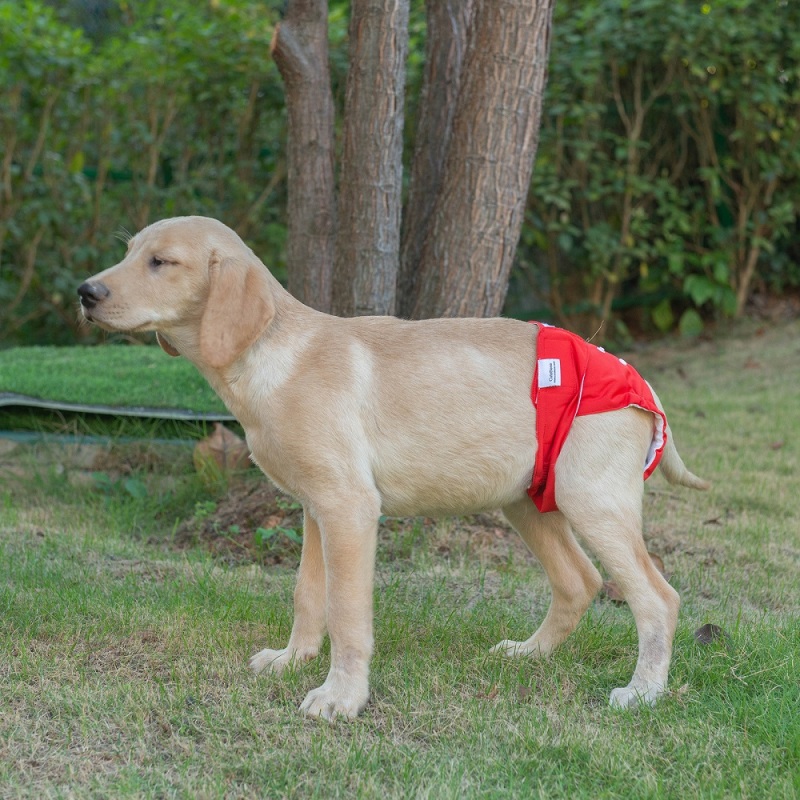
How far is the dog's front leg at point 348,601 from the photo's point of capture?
3.19m

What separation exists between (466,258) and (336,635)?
2.56 m

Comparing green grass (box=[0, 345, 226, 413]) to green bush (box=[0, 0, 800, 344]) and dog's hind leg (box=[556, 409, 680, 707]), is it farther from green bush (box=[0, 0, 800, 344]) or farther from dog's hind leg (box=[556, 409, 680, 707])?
dog's hind leg (box=[556, 409, 680, 707])

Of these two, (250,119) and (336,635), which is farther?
(250,119)

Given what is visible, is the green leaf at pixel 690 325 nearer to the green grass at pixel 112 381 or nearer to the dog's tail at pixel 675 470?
the green grass at pixel 112 381

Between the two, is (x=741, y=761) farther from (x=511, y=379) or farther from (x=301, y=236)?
(x=301, y=236)

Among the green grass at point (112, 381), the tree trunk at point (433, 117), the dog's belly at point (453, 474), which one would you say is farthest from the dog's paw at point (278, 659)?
the tree trunk at point (433, 117)

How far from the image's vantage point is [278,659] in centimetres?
354

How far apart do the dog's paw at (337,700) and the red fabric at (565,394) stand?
35.1 inches

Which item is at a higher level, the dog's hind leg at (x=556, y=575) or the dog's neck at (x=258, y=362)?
the dog's neck at (x=258, y=362)

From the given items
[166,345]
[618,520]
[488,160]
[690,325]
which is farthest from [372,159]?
[690,325]

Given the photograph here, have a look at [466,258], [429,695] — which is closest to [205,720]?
[429,695]

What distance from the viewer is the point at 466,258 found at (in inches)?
206

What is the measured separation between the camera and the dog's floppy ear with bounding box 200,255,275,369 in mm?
3227

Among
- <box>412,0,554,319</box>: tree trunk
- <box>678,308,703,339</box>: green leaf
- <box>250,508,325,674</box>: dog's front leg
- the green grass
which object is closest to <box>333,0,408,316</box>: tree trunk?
<box>412,0,554,319</box>: tree trunk
